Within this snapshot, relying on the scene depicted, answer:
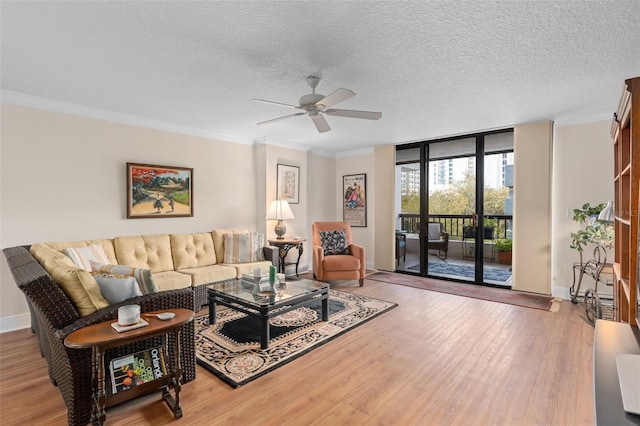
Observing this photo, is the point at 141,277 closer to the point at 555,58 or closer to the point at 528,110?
the point at 555,58

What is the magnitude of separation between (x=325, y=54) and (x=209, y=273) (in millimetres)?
2864

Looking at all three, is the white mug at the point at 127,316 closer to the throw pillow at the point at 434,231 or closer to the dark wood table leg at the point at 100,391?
the dark wood table leg at the point at 100,391

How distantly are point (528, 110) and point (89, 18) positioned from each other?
14.6 ft

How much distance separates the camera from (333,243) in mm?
5301

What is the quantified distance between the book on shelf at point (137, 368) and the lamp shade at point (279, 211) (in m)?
3.11

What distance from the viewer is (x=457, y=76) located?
288cm

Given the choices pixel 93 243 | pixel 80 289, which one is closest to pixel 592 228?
pixel 80 289

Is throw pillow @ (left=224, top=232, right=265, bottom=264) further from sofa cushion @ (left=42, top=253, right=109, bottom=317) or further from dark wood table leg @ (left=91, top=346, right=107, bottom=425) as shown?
dark wood table leg @ (left=91, top=346, right=107, bottom=425)

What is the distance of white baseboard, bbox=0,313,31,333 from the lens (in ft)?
10.6

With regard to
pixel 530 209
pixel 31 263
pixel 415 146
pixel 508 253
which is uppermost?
pixel 415 146

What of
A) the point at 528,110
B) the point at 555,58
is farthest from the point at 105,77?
the point at 528,110

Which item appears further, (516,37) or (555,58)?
(555,58)

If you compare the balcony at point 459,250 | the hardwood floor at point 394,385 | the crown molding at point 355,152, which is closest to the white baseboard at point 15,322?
the hardwood floor at point 394,385

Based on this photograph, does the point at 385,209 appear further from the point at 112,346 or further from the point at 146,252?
the point at 112,346
